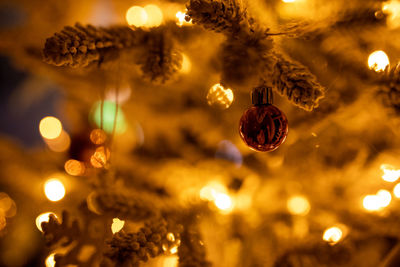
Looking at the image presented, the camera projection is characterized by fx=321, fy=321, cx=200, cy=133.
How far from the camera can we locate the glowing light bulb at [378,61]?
49cm

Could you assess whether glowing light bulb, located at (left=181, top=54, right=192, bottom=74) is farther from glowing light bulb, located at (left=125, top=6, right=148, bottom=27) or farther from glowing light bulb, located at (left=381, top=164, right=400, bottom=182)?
glowing light bulb, located at (left=381, top=164, right=400, bottom=182)

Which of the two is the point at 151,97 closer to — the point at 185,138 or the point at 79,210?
the point at 185,138

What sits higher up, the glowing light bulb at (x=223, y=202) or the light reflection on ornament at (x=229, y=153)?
the light reflection on ornament at (x=229, y=153)

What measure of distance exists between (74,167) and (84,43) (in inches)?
27.5

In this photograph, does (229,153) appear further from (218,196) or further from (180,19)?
(180,19)

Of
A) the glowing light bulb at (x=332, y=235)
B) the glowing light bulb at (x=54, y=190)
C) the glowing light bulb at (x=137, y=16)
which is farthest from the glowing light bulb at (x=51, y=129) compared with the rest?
the glowing light bulb at (x=332, y=235)

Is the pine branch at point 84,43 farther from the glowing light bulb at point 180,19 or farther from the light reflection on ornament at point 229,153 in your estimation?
the light reflection on ornament at point 229,153

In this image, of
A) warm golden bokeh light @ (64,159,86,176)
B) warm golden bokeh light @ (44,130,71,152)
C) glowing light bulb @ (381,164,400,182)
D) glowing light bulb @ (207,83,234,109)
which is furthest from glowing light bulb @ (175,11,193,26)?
warm golden bokeh light @ (44,130,71,152)

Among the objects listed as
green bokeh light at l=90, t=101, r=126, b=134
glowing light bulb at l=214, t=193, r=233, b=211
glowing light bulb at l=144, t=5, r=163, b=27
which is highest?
green bokeh light at l=90, t=101, r=126, b=134

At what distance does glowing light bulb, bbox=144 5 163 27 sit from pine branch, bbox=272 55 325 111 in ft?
0.84

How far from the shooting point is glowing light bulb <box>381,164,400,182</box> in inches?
23.6

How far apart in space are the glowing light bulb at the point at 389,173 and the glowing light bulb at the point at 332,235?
139 mm

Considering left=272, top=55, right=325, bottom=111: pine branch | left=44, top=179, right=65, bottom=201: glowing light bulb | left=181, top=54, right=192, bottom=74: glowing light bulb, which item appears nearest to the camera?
left=272, top=55, right=325, bottom=111: pine branch

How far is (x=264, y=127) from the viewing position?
0.44 metres
